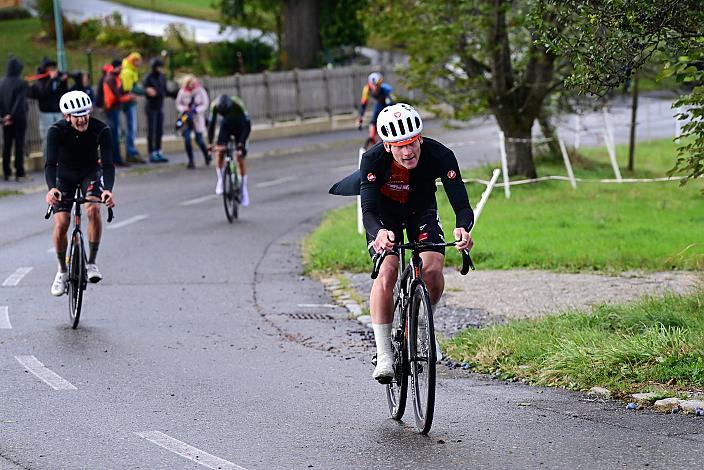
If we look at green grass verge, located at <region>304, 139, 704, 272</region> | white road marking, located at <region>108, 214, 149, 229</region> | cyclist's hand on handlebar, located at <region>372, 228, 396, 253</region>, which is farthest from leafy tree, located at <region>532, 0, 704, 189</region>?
white road marking, located at <region>108, 214, 149, 229</region>

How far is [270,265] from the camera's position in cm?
1543

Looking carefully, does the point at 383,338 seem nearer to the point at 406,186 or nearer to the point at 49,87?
the point at 406,186

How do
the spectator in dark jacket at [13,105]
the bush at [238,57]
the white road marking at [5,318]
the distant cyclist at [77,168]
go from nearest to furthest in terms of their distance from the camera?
1. the white road marking at [5,318]
2. the distant cyclist at [77,168]
3. the spectator in dark jacket at [13,105]
4. the bush at [238,57]

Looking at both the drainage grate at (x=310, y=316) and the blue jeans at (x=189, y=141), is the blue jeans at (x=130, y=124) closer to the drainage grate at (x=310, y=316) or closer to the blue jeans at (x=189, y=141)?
the blue jeans at (x=189, y=141)

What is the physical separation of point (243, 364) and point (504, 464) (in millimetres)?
3497

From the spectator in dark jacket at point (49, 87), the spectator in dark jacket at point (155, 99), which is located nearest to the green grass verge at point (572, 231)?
the spectator in dark jacket at point (49, 87)

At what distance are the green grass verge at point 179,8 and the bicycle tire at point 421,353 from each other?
5005 centimetres

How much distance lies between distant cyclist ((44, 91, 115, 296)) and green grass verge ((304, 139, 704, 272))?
3.40 meters

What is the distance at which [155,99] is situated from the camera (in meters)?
28.3

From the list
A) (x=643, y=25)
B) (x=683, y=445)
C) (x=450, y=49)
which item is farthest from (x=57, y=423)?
(x=450, y=49)

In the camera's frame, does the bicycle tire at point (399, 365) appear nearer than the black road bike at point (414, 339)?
No

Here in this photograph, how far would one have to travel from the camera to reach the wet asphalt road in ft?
23.9

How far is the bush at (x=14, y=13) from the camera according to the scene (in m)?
49.5

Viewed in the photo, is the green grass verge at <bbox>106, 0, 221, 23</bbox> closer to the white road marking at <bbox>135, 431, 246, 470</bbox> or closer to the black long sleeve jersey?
the black long sleeve jersey
